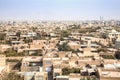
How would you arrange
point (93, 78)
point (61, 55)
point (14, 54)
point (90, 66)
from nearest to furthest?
point (93, 78), point (90, 66), point (61, 55), point (14, 54)

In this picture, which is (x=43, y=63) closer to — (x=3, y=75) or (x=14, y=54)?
(x=3, y=75)

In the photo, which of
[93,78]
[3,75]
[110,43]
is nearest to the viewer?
[93,78]

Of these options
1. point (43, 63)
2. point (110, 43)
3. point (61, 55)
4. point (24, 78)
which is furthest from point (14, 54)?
point (110, 43)

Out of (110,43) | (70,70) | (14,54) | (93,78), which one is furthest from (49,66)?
(110,43)

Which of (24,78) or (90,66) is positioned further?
(90,66)

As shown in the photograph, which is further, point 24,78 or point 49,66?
point 49,66

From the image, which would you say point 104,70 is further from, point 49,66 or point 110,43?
point 110,43

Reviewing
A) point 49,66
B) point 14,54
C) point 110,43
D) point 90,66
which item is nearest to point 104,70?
point 90,66

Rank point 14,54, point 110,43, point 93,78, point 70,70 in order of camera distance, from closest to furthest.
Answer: point 93,78
point 70,70
point 14,54
point 110,43

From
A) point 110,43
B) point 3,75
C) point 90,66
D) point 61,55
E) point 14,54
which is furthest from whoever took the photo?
point 110,43
